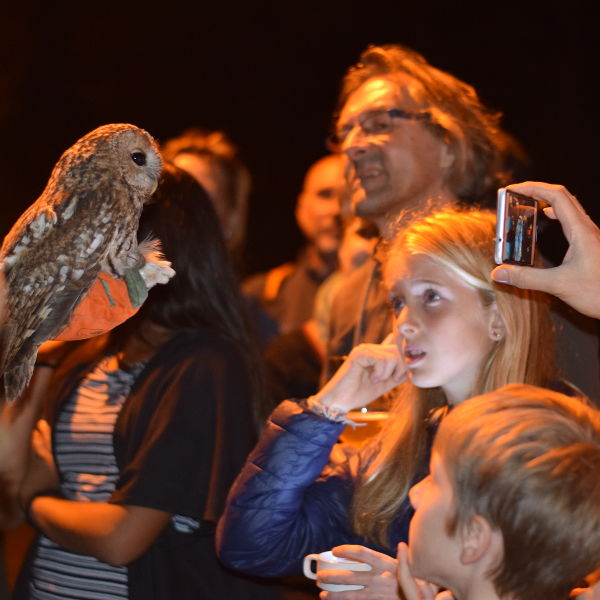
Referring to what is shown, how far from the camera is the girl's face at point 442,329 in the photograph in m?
1.53

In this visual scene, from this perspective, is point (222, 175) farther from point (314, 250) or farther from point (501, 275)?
point (501, 275)

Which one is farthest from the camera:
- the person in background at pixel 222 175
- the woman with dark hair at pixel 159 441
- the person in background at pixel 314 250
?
the person in background at pixel 314 250

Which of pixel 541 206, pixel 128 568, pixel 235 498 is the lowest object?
pixel 128 568

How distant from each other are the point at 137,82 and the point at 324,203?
1.74 m

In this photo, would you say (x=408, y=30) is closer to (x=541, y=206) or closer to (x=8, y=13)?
(x=8, y=13)

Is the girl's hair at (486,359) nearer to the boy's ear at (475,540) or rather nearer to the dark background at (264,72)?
the boy's ear at (475,540)

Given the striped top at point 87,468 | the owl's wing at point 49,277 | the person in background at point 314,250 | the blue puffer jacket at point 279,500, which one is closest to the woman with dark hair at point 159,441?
the striped top at point 87,468

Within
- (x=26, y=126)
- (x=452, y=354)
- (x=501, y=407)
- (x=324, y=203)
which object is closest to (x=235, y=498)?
(x=452, y=354)

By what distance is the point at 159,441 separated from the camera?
1710 mm

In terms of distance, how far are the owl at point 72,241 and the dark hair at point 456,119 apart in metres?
1.25

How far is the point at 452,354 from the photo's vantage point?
1.53 metres

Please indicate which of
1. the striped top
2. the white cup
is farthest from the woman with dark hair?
the white cup

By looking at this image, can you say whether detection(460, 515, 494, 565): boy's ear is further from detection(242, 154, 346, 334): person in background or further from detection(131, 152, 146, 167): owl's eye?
detection(242, 154, 346, 334): person in background

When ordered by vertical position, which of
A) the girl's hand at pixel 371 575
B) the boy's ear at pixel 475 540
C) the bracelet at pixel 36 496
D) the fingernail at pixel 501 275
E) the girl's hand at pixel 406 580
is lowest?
the bracelet at pixel 36 496
